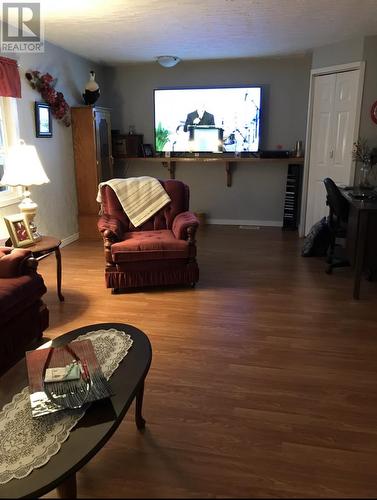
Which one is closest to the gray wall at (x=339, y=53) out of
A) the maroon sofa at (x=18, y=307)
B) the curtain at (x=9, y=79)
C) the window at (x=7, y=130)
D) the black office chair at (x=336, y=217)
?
the black office chair at (x=336, y=217)

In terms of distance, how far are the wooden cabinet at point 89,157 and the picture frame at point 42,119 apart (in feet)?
1.84

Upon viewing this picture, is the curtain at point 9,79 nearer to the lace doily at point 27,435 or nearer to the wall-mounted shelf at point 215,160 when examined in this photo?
the wall-mounted shelf at point 215,160

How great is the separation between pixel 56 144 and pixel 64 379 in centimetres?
386

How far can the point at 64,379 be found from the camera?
157 centimetres

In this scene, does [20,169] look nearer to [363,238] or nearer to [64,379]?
[64,379]

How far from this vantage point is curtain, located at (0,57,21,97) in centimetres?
369

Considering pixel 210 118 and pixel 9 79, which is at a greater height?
pixel 9 79

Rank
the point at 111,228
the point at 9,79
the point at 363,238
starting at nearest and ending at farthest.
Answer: the point at 363,238
the point at 111,228
the point at 9,79

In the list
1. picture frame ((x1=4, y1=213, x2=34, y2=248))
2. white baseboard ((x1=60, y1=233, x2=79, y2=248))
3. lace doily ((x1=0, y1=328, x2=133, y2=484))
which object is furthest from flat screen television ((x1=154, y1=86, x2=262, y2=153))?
lace doily ((x1=0, y1=328, x2=133, y2=484))

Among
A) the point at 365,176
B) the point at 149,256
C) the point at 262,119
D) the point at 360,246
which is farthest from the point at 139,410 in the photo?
the point at 262,119

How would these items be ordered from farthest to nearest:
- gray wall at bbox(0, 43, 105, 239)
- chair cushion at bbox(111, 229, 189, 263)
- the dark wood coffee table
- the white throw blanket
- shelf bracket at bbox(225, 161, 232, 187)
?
shelf bracket at bbox(225, 161, 232, 187), gray wall at bbox(0, 43, 105, 239), the white throw blanket, chair cushion at bbox(111, 229, 189, 263), the dark wood coffee table

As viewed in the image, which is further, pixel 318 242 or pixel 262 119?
pixel 262 119

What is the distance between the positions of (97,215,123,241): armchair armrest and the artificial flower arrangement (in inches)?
66.3

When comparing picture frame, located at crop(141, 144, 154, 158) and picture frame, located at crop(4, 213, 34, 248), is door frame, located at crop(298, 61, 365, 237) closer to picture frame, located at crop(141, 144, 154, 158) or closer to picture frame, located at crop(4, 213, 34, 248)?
picture frame, located at crop(141, 144, 154, 158)
